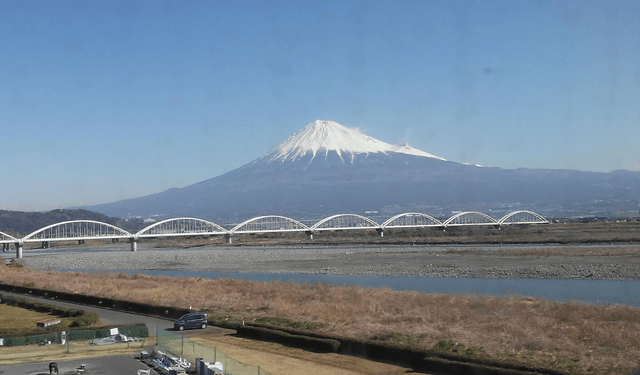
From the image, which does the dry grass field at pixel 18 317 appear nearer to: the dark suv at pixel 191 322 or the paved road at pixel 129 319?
the paved road at pixel 129 319

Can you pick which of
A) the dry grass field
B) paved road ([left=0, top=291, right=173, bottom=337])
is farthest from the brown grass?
the dry grass field

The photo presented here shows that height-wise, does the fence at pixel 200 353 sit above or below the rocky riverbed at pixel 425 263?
above

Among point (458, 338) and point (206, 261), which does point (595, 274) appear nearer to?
point (458, 338)

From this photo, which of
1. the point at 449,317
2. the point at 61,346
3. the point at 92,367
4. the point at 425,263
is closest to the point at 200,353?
the point at 92,367

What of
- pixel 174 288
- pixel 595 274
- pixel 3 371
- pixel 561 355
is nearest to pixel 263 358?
pixel 3 371

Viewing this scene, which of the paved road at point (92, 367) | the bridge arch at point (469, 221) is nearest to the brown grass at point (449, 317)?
the paved road at point (92, 367)

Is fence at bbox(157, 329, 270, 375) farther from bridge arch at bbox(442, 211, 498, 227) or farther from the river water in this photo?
bridge arch at bbox(442, 211, 498, 227)
